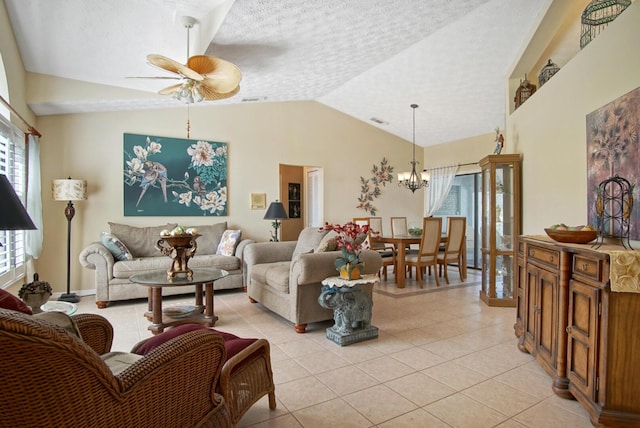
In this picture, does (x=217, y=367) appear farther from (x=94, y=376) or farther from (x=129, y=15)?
(x=129, y=15)

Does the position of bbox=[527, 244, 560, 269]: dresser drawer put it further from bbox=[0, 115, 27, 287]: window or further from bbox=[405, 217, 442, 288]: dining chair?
bbox=[0, 115, 27, 287]: window

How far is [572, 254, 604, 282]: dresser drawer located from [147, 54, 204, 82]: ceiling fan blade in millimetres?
3096

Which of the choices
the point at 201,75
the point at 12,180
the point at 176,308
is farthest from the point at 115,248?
the point at 201,75

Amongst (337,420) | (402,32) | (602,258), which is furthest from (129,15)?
(602,258)

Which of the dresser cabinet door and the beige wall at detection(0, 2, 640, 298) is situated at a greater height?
the beige wall at detection(0, 2, 640, 298)

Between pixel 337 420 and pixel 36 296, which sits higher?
pixel 36 296

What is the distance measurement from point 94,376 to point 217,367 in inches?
21.2

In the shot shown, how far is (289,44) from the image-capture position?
3.74 meters

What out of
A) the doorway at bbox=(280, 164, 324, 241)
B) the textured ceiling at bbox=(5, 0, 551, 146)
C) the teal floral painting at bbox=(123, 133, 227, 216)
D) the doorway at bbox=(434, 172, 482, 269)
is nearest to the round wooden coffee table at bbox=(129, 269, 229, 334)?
the teal floral painting at bbox=(123, 133, 227, 216)

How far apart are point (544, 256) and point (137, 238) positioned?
4.70 m

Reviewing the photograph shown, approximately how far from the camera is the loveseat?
13.8 feet

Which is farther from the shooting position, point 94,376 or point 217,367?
point 217,367

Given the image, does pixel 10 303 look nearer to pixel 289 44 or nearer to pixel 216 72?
pixel 216 72

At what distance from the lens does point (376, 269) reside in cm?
355
